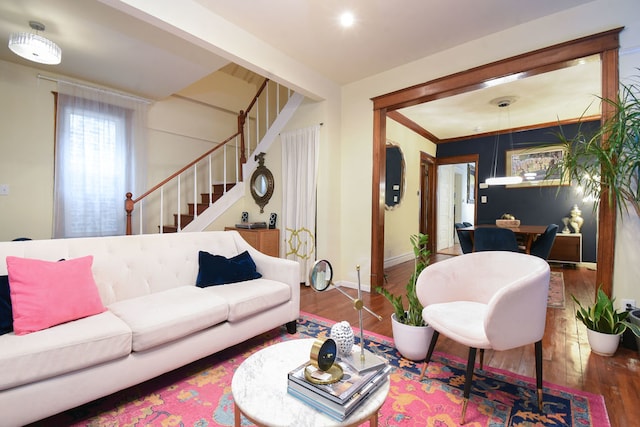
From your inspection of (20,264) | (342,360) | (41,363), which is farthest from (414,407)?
(20,264)

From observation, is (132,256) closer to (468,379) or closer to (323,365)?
(323,365)

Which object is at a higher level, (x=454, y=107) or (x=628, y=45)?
(x=454, y=107)

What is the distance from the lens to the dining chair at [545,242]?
146 inches

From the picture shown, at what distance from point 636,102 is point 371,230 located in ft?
8.11

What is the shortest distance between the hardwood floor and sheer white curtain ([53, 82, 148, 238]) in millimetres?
2979

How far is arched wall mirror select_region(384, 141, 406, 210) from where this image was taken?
4.95m

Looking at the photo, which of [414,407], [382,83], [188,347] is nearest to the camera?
[414,407]

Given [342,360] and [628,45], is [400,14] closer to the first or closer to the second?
[628,45]

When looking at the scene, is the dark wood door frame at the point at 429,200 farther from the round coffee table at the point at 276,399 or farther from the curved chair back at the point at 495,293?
the round coffee table at the point at 276,399

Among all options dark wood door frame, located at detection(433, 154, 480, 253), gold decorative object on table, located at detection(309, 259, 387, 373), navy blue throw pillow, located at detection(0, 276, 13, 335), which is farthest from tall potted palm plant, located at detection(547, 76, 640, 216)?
dark wood door frame, located at detection(433, 154, 480, 253)

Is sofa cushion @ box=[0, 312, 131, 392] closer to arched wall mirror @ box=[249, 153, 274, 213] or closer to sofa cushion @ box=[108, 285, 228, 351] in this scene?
sofa cushion @ box=[108, 285, 228, 351]

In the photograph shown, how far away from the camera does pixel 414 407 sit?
1508mm

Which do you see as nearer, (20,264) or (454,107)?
(20,264)

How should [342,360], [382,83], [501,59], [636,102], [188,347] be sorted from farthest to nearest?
[382,83] < [501,59] < [636,102] < [188,347] < [342,360]
